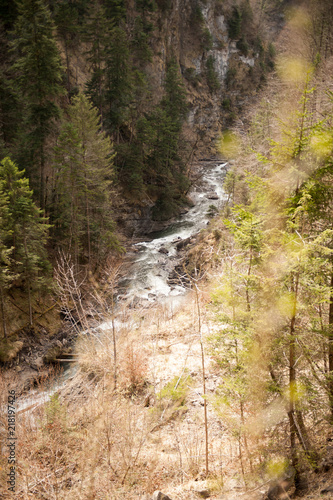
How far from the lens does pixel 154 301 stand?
1850 cm

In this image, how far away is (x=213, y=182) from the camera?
41.0 metres

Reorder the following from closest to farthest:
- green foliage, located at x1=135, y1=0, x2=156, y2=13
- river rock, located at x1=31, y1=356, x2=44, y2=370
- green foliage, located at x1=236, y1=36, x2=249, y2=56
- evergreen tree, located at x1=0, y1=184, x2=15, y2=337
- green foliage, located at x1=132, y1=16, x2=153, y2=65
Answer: evergreen tree, located at x1=0, y1=184, x2=15, y2=337
river rock, located at x1=31, y1=356, x2=44, y2=370
green foliage, located at x1=132, y1=16, x2=153, y2=65
green foliage, located at x1=135, y1=0, x2=156, y2=13
green foliage, located at x1=236, y1=36, x2=249, y2=56

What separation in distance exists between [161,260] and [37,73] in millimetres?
14974

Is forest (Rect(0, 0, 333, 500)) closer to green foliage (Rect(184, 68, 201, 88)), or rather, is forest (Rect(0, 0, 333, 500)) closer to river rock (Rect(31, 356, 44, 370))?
river rock (Rect(31, 356, 44, 370))

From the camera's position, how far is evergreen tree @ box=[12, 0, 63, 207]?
1648 cm

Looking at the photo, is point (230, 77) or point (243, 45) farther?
point (230, 77)

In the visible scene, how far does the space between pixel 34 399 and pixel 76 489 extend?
555 centimetres

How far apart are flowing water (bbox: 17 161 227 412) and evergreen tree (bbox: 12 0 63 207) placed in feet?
29.8

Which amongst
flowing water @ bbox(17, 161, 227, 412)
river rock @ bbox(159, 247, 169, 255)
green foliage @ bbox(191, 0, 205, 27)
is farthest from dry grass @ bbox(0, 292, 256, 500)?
green foliage @ bbox(191, 0, 205, 27)

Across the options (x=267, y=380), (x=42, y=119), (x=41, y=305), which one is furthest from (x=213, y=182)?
(x=267, y=380)

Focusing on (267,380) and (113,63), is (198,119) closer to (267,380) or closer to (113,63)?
(113,63)

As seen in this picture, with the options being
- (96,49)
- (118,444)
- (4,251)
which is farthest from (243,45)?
(118,444)

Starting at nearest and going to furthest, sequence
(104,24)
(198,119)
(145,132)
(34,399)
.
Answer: (34,399) → (104,24) → (145,132) → (198,119)

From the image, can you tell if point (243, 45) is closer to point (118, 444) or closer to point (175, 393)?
point (175, 393)
